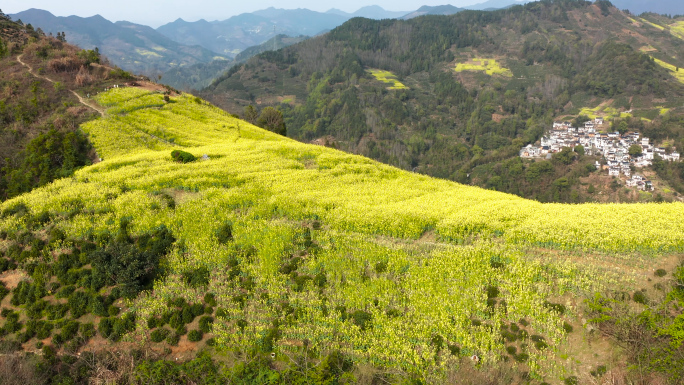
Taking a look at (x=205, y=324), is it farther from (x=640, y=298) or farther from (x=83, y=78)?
(x=83, y=78)

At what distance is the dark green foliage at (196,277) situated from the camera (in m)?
17.4

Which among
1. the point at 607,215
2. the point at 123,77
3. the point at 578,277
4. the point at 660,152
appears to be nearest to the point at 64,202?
the point at 578,277

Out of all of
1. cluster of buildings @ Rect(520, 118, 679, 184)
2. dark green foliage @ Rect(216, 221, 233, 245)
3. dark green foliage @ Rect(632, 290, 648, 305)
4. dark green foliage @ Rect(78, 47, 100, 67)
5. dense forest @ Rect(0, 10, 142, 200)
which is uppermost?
dark green foliage @ Rect(78, 47, 100, 67)

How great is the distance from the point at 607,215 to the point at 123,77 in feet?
182

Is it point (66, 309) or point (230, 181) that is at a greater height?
point (230, 181)

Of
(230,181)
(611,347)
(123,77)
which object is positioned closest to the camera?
(611,347)

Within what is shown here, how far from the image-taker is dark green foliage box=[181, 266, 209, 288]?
57.2 ft

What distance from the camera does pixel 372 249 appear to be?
18734 mm

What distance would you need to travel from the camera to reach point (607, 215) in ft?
65.3

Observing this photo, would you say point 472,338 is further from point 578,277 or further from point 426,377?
point 578,277

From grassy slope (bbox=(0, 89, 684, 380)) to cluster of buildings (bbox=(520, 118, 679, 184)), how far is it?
108 metres

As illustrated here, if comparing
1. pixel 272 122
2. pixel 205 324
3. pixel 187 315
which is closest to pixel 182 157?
pixel 187 315

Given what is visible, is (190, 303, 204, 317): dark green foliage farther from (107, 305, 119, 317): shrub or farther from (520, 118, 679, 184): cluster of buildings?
(520, 118, 679, 184): cluster of buildings

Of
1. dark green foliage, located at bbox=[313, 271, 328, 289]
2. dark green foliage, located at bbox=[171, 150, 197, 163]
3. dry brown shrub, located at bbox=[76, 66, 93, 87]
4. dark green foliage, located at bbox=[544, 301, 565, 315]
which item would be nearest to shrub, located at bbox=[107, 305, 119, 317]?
dark green foliage, located at bbox=[313, 271, 328, 289]
